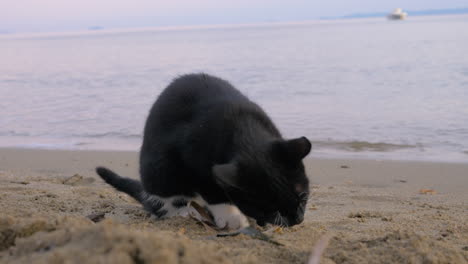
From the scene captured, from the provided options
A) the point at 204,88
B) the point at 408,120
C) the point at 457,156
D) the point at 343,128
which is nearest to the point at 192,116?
the point at 204,88

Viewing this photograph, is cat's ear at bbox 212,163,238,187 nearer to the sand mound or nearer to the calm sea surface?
the sand mound

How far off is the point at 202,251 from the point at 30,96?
13.4 m

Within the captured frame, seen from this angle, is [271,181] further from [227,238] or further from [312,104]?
[312,104]

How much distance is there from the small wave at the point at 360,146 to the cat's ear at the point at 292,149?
496 centimetres

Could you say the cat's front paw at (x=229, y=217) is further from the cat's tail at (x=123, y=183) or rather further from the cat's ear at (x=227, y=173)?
the cat's tail at (x=123, y=183)

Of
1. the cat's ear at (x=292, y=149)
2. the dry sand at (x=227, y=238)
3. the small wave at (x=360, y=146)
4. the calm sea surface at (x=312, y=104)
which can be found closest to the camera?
the dry sand at (x=227, y=238)

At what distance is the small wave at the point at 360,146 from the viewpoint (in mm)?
7254

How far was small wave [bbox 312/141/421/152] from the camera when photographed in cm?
725

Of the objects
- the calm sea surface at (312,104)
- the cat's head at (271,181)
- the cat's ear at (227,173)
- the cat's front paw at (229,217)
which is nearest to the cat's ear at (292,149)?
the cat's head at (271,181)

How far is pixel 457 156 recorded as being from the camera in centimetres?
660

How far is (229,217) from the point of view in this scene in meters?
2.99

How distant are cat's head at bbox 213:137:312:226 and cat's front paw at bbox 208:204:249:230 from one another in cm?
29

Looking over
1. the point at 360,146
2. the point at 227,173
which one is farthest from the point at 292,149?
the point at 360,146

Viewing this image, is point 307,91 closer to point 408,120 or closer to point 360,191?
point 408,120
